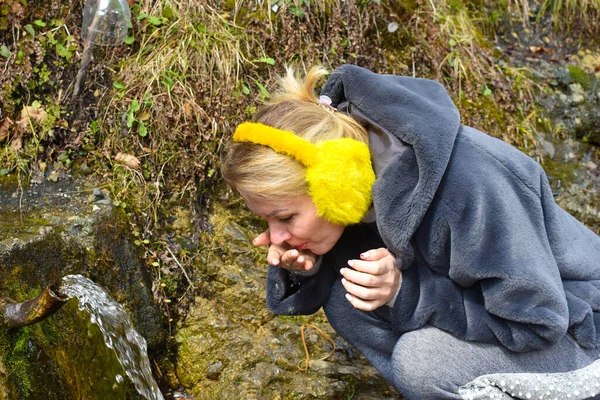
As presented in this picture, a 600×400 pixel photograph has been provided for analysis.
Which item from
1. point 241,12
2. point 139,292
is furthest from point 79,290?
point 241,12

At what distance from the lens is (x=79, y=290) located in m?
2.69

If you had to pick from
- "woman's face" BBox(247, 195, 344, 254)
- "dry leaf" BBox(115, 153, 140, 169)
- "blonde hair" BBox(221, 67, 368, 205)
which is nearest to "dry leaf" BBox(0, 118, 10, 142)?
"dry leaf" BBox(115, 153, 140, 169)

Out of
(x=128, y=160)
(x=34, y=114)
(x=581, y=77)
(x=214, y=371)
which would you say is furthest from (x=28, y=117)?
(x=581, y=77)

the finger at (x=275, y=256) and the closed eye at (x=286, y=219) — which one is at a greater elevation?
the closed eye at (x=286, y=219)

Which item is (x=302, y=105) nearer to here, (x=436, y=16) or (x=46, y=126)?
(x=46, y=126)

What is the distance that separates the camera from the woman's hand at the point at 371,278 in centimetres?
223

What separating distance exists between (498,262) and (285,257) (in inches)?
28.2

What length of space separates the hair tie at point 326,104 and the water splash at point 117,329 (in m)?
1.12

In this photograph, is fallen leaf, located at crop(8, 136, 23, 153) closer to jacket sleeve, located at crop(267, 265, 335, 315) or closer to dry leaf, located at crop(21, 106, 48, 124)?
dry leaf, located at crop(21, 106, 48, 124)

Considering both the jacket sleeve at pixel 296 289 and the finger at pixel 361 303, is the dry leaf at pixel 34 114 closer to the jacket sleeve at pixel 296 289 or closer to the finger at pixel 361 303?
the jacket sleeve at pixel 296 289

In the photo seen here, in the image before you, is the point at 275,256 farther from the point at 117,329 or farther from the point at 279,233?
the point at 117,329

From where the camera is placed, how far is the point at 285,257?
96.0 inches

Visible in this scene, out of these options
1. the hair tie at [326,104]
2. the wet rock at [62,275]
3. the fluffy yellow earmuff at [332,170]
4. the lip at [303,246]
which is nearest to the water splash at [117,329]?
the wet rock at [62,275]

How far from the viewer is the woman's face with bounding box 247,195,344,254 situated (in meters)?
2.27
